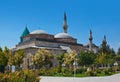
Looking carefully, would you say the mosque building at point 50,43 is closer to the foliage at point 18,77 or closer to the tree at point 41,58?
the tree at point 41,58

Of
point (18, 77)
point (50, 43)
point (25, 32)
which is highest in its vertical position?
point (25, 32)

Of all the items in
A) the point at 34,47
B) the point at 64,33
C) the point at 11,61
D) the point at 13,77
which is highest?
the point at 64,33

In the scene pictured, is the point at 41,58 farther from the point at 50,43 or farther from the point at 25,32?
the point at 25,32

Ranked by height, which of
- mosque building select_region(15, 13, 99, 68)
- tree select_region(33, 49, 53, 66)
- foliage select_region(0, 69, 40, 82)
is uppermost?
mosque building select_region(15, 13, 99, 68)

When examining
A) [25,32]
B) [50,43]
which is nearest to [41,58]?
[50,43]

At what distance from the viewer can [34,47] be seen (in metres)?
60.3

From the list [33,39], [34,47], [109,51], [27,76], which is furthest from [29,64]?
[27,76]

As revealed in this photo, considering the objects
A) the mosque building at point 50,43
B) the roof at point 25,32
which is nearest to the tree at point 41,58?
the mosque building at point 50,43

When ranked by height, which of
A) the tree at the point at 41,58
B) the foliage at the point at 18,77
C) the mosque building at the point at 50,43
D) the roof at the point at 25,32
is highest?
the roof at the point at 25,32

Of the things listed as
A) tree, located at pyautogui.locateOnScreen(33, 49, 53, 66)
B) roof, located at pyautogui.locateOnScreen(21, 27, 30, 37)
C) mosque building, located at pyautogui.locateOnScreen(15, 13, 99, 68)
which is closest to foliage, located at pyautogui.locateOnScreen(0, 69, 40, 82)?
tree, located at pyautogui.locateOnScreen(33, 49, 53, 66)

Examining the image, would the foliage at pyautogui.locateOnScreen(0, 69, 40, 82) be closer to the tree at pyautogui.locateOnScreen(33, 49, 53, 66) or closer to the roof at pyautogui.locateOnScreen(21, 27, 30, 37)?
the tree at pyautogui.locateOnScreen(33, 49, 53, 66)

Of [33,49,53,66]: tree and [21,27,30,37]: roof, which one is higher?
[21,27,30,37]: roof

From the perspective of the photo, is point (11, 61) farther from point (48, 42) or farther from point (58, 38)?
point (58, 38)

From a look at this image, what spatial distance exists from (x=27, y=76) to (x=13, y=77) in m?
1.42
